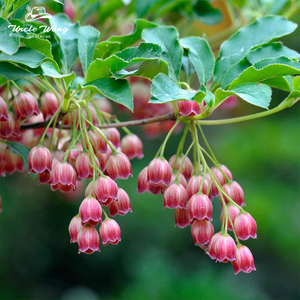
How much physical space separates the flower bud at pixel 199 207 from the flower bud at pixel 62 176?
214 mm

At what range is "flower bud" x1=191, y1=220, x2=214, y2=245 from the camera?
2.66 ft

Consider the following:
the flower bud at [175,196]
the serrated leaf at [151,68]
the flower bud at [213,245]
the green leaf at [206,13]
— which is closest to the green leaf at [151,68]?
the serrated leaf at [151,68]

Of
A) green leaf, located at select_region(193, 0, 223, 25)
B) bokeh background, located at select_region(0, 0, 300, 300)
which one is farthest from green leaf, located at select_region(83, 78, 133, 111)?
bokeh background, located at select_region(0, 0, 300, 300)

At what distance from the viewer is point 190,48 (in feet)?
2.95

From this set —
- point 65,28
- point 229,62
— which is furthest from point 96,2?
point 229,62

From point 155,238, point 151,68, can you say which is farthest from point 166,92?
point 155,238

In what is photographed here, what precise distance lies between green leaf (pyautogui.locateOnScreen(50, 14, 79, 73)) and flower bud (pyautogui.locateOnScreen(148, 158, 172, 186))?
9.8 inches

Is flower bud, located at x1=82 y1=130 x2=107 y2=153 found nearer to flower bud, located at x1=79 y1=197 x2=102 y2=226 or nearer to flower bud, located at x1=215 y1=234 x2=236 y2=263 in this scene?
flower bud, located at x1=79 y1=197 x2=102 y2=226

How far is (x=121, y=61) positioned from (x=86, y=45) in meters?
0.17

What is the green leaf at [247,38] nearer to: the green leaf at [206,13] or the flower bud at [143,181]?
the flower bud at [143,181]

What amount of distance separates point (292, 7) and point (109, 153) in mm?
990

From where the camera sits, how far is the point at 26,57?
71 cm

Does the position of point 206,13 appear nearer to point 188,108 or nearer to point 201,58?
point 201,58

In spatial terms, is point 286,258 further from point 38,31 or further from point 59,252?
point 38,31
